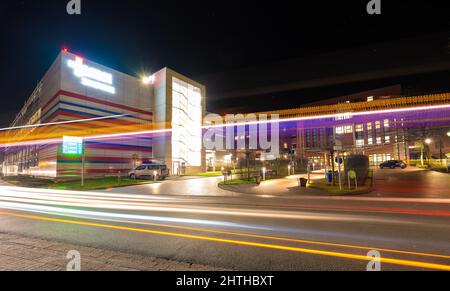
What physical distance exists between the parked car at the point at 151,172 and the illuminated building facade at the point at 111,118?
2590mm

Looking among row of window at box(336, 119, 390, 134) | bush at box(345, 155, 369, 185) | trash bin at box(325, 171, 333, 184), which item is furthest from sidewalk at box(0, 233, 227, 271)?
row of window at box(336, 119, 390, 134)

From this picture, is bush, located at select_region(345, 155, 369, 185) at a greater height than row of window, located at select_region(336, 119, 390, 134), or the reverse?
row of window, located at select_region(336, 119, 390, 134)

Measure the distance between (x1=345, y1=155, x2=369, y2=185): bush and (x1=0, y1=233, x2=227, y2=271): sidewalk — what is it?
18076mm

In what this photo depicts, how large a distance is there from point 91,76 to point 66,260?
110 feet

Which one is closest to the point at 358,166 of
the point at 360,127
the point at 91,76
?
the point at 91,76

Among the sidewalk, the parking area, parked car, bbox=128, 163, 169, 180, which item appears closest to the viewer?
the sidewalk

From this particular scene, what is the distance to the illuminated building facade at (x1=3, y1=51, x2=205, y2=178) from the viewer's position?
1137 inches

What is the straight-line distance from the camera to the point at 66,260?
4254 mm

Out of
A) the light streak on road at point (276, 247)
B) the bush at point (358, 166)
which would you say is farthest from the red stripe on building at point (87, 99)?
the bush at point (358, 166)

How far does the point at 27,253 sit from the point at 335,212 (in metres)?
9.22

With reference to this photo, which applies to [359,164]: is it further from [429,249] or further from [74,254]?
[74,254]

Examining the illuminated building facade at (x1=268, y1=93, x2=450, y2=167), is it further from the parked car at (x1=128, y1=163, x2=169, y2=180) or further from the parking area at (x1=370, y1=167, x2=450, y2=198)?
the parked car at (x1=128, y1=163, x2=169, y2=180)
